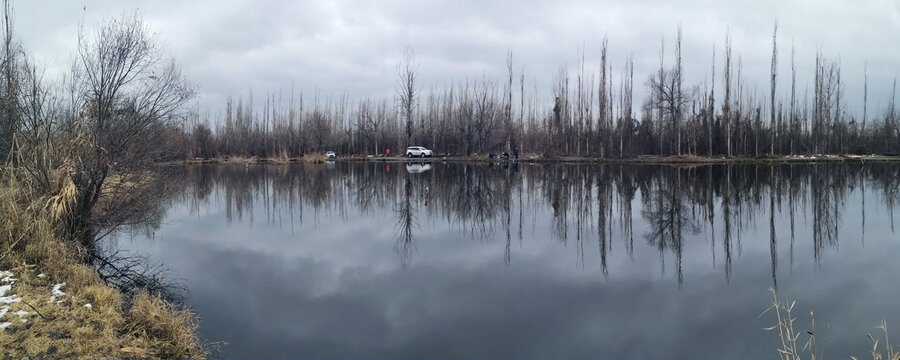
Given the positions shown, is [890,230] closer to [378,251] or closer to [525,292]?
[525,292]

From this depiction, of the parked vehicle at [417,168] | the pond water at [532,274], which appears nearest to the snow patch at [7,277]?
the pond water at [532,274]

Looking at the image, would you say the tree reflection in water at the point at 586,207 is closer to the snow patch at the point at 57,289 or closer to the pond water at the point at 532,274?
the pond water at the point at 532,274

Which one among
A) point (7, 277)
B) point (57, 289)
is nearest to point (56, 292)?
point (57, 289)

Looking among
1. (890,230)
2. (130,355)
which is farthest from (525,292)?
(890,230)

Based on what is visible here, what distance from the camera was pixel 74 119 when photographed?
770 centimetres

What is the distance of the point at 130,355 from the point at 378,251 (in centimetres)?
483

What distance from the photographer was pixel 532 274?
6.77 m

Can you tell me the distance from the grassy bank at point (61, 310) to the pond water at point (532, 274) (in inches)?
20.6

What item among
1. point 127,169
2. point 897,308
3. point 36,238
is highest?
point 127,169

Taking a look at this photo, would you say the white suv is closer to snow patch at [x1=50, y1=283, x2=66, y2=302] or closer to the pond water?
the pond water

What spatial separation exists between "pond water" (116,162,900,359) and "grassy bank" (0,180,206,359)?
0.52 m

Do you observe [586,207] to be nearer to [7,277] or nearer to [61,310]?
[61,310]

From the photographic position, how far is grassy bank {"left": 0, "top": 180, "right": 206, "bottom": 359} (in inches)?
146

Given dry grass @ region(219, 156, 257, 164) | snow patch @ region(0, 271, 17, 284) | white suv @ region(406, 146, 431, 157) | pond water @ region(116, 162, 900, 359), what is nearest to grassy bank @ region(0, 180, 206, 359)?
snow patch @ region(0, 271, 17, 284)
